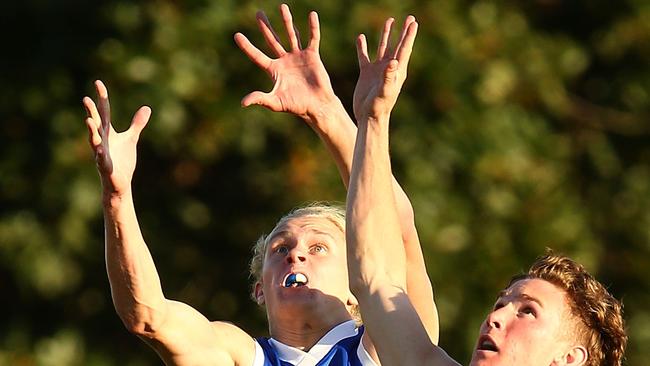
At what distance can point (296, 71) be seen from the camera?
616 cm

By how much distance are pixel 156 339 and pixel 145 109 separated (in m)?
0.71

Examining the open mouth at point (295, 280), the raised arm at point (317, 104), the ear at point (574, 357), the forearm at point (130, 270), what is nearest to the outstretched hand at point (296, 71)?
the raised arm at point (317, 104)

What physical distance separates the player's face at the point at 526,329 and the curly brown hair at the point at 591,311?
1.5 inches

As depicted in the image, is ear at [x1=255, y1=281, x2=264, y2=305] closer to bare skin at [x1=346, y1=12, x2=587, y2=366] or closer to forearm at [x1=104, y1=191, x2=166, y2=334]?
forearm at [x1=104, y1=191, x2=166, y2=334]

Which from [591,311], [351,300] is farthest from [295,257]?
[591,311]

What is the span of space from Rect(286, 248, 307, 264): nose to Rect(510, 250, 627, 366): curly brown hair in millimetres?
793

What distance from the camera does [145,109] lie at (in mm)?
5660

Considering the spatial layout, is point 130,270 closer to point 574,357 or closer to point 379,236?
point 379,236

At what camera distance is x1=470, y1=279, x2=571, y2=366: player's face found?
561 centimetres

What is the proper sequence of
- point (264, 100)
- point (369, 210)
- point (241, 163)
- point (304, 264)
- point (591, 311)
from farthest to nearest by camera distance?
point (241, 163), point (304, 264), point (264, 100), point (591, 311), point (369, 210)

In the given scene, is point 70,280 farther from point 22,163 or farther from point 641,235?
point 641,235

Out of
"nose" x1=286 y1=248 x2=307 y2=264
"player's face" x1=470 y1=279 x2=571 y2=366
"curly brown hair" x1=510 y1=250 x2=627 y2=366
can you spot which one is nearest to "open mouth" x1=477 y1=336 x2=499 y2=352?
"player's face" x1=470 y1=279 x2=571 y2=366

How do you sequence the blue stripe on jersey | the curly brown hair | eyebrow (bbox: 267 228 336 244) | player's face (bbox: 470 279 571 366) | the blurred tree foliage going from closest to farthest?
1. player's face (bbox: 470 279 571 366)
2. the curly brown hair
3. the blue stripe on jersey
4. eyebrow (bbox: 267 228 336 244)
5. the blurred tree foliage

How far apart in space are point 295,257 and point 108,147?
946mm
